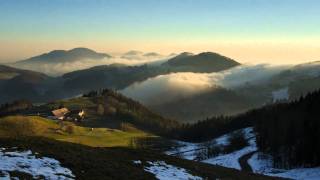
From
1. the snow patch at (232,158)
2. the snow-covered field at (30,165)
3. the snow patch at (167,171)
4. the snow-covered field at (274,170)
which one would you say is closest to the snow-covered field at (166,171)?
the snow patch at (167,171)

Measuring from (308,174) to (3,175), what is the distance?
65368 mm

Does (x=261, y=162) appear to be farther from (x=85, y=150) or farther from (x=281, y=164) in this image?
(x=85, y=150)

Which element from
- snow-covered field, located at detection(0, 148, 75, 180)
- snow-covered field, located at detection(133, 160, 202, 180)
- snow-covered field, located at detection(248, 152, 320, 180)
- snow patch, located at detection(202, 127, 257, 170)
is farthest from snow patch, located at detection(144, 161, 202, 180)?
→ snow patch, located at detection(202, 127, 257, 170)

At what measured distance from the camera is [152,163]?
42.4 m

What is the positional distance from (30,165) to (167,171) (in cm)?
1267

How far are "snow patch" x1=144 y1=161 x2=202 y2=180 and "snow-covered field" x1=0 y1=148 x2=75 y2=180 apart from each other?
824cm

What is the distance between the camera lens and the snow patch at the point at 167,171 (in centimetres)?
3897

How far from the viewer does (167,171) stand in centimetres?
4100

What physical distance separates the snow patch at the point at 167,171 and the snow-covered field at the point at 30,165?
8237mm

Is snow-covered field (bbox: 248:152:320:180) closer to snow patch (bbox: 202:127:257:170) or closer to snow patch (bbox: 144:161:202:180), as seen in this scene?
snow patch (bbox: 202:127:257:170)

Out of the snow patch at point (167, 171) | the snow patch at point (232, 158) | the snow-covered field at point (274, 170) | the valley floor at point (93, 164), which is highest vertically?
the valley floor at point (93, 164)

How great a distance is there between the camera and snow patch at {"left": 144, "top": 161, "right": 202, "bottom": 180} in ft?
128

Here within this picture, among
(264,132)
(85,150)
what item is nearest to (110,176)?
(85,150)

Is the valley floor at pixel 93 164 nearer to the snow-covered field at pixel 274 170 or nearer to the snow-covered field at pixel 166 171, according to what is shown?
the snow-covered field at pixel 166 171
